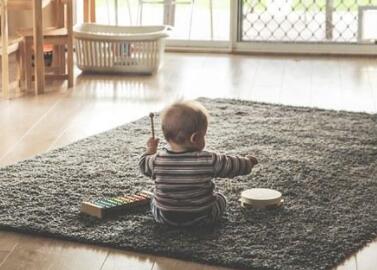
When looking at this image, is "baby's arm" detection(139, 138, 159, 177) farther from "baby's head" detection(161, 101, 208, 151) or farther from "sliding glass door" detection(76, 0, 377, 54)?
"sliding glass door" detection(76, 0, 377, 54)

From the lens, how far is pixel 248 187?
2.91 metres

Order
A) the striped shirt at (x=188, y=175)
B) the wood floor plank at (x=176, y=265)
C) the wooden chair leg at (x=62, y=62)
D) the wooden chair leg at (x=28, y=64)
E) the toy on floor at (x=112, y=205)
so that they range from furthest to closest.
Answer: the wooden chair leg at (x=62, y=62), the wooden chair leg at (x=28, y=64), the toy on floor at (x=112, y=205), the striped shirt at (x=188, y=175), the wood floor plank at (x=176, y=265)

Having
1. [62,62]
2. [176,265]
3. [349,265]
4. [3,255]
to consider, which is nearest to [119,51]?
[62,62]

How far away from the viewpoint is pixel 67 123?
392cm

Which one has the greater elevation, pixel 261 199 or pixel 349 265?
Answer: pixel 261 199

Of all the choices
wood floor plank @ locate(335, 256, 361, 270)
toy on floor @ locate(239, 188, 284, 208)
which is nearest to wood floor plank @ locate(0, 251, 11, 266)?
toy on floor @ locate(239, 188, 284, 208)

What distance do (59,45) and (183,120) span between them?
2.64 meters

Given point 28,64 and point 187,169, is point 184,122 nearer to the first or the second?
point 187,169

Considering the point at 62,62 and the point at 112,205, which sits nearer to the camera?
the point at 112,205

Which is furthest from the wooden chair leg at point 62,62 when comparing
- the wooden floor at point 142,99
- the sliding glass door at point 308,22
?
the sliding glass door at point 308,22

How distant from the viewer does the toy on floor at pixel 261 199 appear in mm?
2670

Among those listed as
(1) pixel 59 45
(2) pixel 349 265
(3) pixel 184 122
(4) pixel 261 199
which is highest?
(1) pixel 59 45

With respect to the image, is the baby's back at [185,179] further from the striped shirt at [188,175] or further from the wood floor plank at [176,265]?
the wood floor plank at [176,265]

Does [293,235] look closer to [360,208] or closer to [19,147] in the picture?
[360,208]
